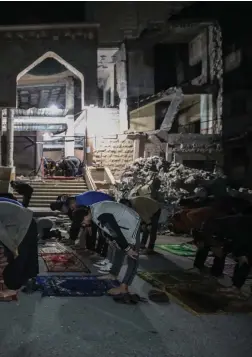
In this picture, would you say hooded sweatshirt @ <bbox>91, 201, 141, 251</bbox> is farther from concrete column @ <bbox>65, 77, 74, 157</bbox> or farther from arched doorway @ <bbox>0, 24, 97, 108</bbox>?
concrete column @ <bbox>65, 77, 74, 157</bbox>

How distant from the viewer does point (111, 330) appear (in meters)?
4.15

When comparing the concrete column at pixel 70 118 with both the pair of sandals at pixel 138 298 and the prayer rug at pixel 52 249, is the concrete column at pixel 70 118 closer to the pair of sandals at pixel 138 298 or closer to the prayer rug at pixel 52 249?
the prayer rug at pixel 52 249

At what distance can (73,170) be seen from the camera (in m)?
22.8

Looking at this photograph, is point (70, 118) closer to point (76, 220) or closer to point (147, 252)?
point (76, 220)

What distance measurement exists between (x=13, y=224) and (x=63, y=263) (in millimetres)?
2629

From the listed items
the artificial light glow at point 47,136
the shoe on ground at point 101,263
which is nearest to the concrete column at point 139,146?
the artificial light glow at point 47,136

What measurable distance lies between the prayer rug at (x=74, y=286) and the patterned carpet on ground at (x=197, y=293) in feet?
2.69

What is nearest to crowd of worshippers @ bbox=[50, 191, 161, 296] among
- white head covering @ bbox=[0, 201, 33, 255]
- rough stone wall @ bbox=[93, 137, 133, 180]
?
white head covering @ bbox=[0, 201, 33, 255]

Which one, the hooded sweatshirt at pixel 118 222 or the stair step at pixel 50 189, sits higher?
the hooded sweatshirt at pixel 118 222

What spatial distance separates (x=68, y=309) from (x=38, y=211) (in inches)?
474

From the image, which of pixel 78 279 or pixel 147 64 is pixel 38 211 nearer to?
pixel 78 279

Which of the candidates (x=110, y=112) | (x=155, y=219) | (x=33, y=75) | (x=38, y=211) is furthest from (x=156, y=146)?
(x=155, y=219)

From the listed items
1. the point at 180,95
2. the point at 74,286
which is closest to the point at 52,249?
the point at 74,286

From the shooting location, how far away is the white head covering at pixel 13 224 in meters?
4.89
